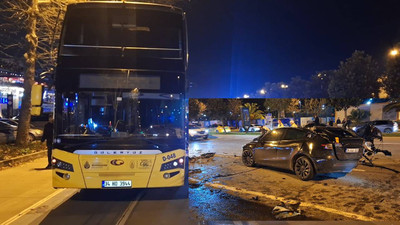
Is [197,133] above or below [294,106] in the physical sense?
below

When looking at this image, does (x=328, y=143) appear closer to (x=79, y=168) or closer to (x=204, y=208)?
(x=204, y=208)

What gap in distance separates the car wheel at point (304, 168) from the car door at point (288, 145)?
0.29 m

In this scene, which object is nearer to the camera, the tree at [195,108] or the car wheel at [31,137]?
the car wheel at [31,137]

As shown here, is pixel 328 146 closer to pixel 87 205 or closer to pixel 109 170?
pixel 109 170

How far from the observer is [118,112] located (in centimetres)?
620

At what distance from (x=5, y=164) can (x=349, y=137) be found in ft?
37.8

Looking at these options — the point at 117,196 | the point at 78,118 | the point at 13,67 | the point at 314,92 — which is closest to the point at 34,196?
the point at 117,196

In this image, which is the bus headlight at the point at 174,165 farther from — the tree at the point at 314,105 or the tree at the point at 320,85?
the tree at the point at 320,85

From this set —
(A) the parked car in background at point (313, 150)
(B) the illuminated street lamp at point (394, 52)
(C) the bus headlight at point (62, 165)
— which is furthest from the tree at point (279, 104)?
(C) the bus headlight at point (62, 165)

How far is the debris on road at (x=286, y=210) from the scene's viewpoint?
567 centimetres

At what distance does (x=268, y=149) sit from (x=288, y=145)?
0.87m

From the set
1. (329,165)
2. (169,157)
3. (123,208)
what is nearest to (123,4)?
(169,157)

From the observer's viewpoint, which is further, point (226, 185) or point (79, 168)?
point (226, 185)

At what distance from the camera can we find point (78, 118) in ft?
20.4
